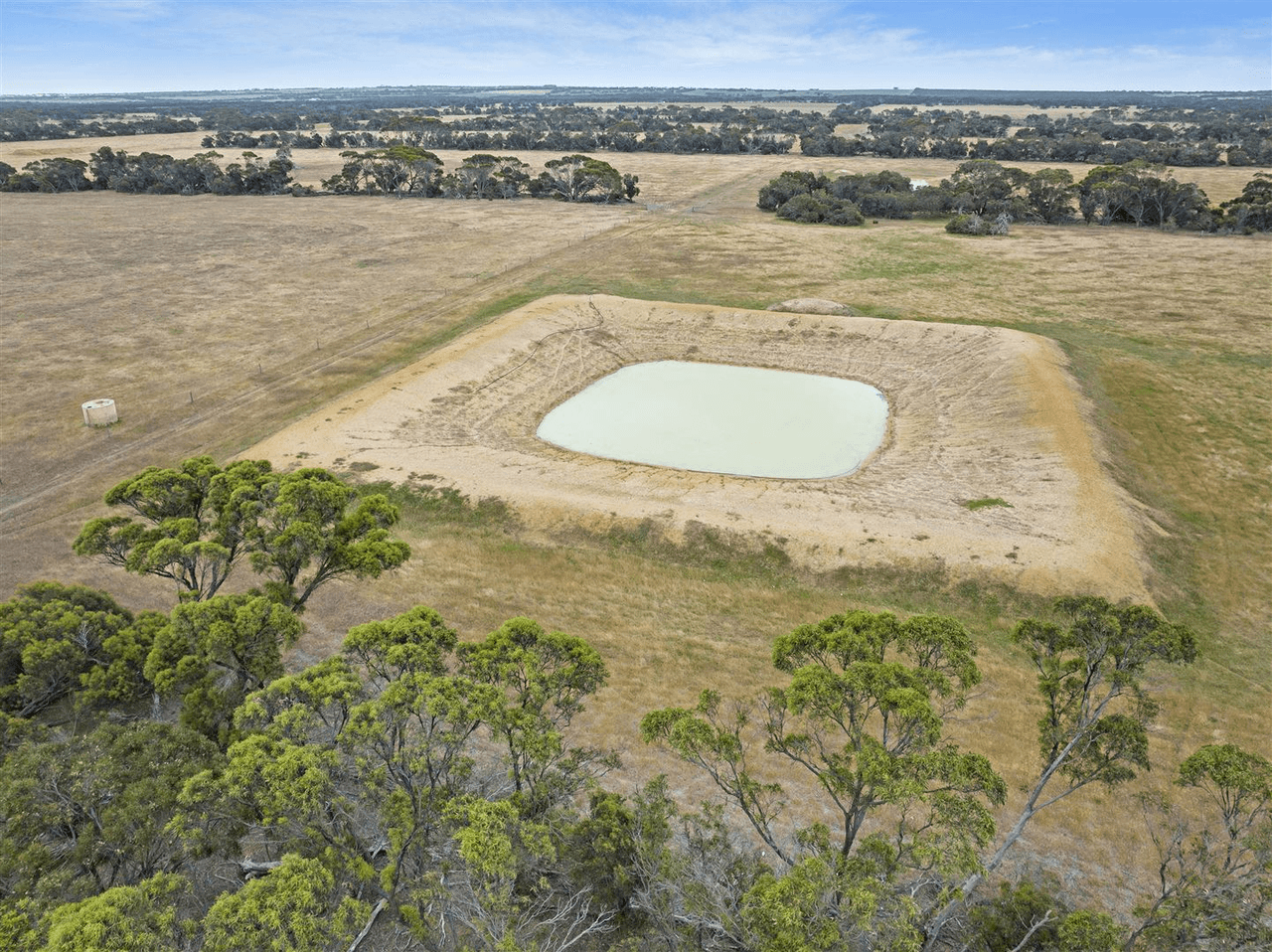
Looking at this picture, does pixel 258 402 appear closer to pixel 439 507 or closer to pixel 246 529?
pixel 439 507

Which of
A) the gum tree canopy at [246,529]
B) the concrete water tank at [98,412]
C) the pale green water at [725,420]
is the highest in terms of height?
the gum tree canopy at [246,529]

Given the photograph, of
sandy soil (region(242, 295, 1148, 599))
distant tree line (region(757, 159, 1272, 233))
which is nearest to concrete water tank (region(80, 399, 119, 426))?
sandy soil (region(242, 295, 1148, 599))

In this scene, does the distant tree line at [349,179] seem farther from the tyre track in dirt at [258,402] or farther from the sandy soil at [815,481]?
the sandy soil at [815,481]

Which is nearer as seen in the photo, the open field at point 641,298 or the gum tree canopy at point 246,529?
the gum tree canopy at point 246,529

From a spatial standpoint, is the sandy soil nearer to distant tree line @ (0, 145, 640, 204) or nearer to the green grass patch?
the green grass patch

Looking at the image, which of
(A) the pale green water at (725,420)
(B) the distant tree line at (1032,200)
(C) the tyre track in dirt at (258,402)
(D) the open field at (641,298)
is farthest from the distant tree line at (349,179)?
(A) the pale green water at (725,420)

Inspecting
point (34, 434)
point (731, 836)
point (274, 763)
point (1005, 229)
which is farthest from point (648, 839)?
point (1005, 229)

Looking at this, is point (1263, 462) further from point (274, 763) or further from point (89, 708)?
point (89, 708)

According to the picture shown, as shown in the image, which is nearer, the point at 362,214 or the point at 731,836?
the point at 731,836
